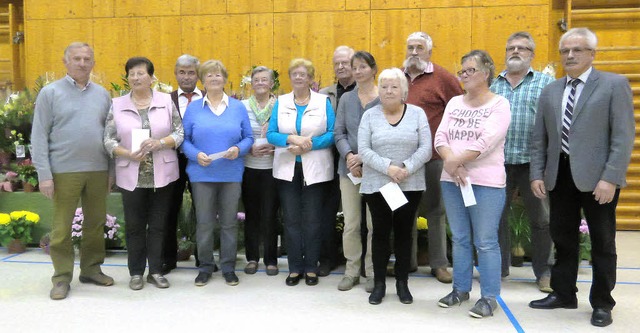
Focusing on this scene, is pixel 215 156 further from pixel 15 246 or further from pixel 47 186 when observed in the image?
pixel 15 246

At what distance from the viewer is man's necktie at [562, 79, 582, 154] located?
2.85 meters

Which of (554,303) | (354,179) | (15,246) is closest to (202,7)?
(15,246)

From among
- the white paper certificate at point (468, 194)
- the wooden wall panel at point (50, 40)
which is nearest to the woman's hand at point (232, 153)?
the white paper certificate at point (468, 194)

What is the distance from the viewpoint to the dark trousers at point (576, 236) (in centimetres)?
281

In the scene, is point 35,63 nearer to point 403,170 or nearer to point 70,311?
point 70,311

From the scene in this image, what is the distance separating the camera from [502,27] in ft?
22.1

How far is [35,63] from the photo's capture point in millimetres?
7609

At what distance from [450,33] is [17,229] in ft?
17.3

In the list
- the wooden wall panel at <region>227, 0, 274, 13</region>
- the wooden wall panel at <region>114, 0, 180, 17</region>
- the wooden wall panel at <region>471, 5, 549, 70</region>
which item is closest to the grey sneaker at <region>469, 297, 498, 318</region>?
the wooden wall panel at <region>471, 5, 549, 70</region>

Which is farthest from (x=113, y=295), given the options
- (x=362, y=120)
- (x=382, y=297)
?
(x=362, y=120)

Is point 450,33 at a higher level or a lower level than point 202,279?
higher

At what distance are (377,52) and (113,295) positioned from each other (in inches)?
187

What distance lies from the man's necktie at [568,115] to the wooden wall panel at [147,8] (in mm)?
5719

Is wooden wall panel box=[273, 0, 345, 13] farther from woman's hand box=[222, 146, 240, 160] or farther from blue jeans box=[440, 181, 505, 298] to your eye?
blue jeans box=[440, 181, 505, 298]
